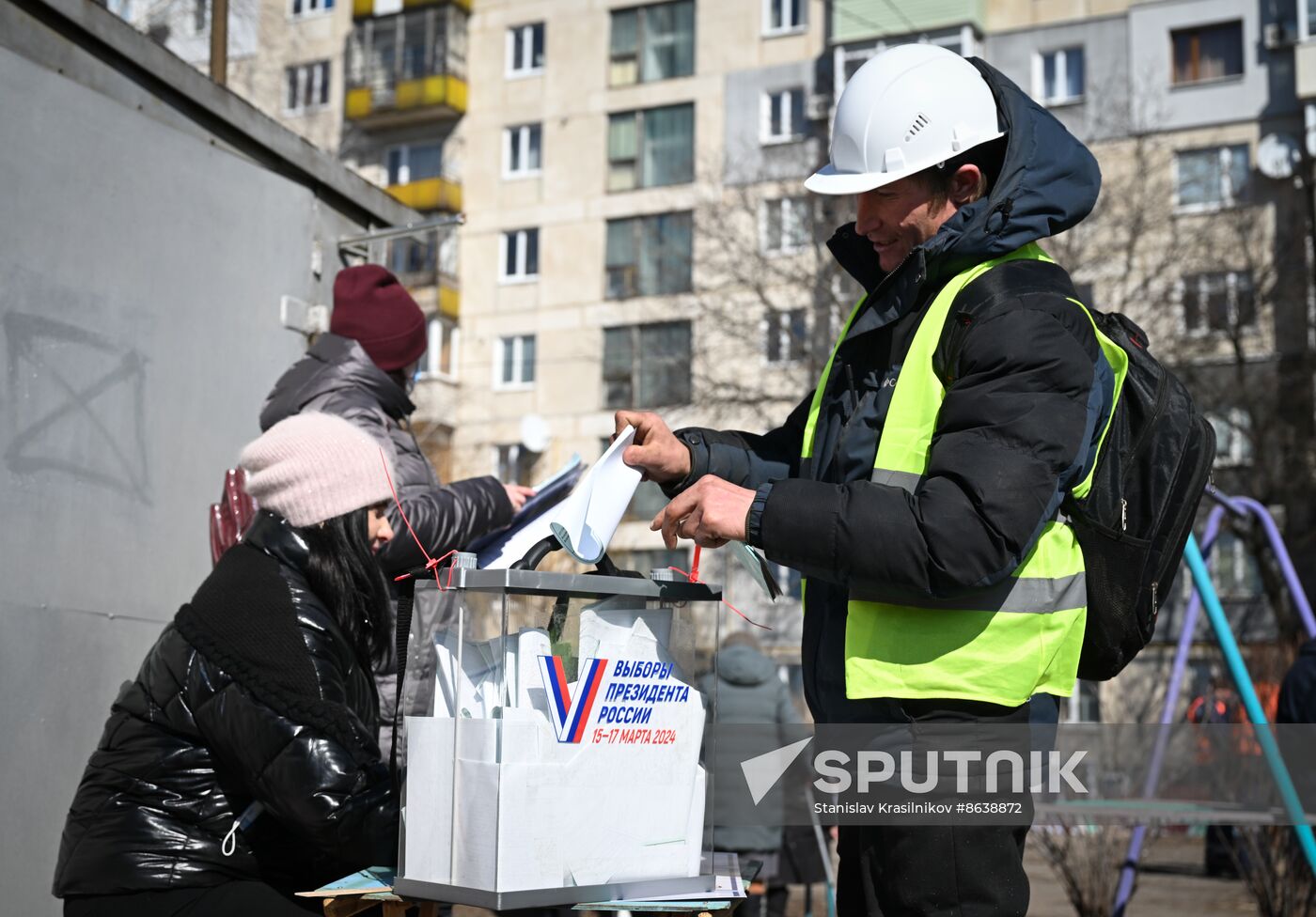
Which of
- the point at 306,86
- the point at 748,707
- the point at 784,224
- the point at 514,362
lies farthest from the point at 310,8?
the point at 748,707

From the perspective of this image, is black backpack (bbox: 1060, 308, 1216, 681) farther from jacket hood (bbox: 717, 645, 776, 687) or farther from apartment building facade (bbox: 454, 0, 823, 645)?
apartment building facade (bbox: 454, 0, 823, 645)

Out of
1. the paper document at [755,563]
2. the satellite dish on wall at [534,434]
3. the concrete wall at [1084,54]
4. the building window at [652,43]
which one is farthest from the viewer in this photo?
the building window at [652,43]

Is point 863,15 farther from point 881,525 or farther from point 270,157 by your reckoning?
point 881,525

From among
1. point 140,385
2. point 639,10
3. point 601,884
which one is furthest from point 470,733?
point 639,10

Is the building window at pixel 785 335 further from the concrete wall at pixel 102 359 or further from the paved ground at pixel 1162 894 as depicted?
the concrete wall at pixel 102 359

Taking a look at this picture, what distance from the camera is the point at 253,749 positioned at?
10.8ft

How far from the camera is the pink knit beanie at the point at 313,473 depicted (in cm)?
370

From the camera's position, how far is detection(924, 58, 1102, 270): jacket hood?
2816 millimetres

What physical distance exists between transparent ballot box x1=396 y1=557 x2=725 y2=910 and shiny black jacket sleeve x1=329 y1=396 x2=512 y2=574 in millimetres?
1519

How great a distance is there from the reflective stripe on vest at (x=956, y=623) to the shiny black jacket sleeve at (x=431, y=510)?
5.97ft

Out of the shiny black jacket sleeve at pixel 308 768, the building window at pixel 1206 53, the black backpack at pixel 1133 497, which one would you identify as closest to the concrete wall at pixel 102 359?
the shiny black jacket sleeve at pixel 308 768

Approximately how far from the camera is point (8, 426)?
4617 mm

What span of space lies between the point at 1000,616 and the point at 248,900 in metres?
1.76

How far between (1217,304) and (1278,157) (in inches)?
178
